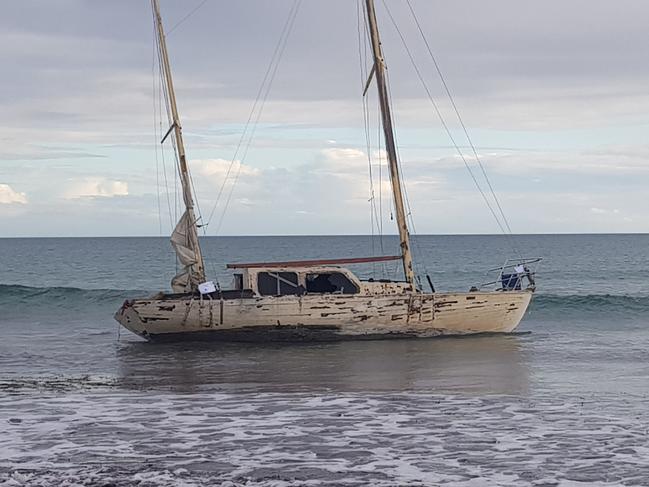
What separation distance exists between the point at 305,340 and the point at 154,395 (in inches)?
368

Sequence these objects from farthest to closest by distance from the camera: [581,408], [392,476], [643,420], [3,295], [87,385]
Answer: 1. [3,295]
2. [87,385]
3. [581,408]
4. [643,420]
5. [392,476]

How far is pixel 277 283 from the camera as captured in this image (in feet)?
87.6

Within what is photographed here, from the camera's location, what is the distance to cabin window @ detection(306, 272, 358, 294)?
26.6 m

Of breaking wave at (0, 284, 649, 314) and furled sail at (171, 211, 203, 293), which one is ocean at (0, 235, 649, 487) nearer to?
furled sail at (171, 211, 203, 293)

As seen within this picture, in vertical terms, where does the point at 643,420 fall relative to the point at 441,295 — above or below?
below

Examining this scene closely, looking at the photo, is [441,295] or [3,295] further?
[3,295]

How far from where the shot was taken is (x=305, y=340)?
87.2 ft

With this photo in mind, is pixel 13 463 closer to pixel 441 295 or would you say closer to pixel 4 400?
pixel 4 400

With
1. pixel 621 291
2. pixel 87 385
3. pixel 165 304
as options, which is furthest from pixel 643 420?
pixel 621 291

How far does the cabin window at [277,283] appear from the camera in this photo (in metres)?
26.6

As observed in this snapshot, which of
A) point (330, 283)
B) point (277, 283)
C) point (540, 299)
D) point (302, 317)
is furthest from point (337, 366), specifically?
point (540, 299)

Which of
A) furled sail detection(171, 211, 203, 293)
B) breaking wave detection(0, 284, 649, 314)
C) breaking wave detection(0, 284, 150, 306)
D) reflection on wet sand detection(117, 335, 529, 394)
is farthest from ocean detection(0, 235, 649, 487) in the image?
breaking wave detection(0, 284, 150, 306)

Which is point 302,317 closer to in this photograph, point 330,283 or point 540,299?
point 330,283

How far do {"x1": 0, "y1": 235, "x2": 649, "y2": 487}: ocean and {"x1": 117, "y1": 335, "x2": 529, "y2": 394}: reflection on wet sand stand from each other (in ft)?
0.18
